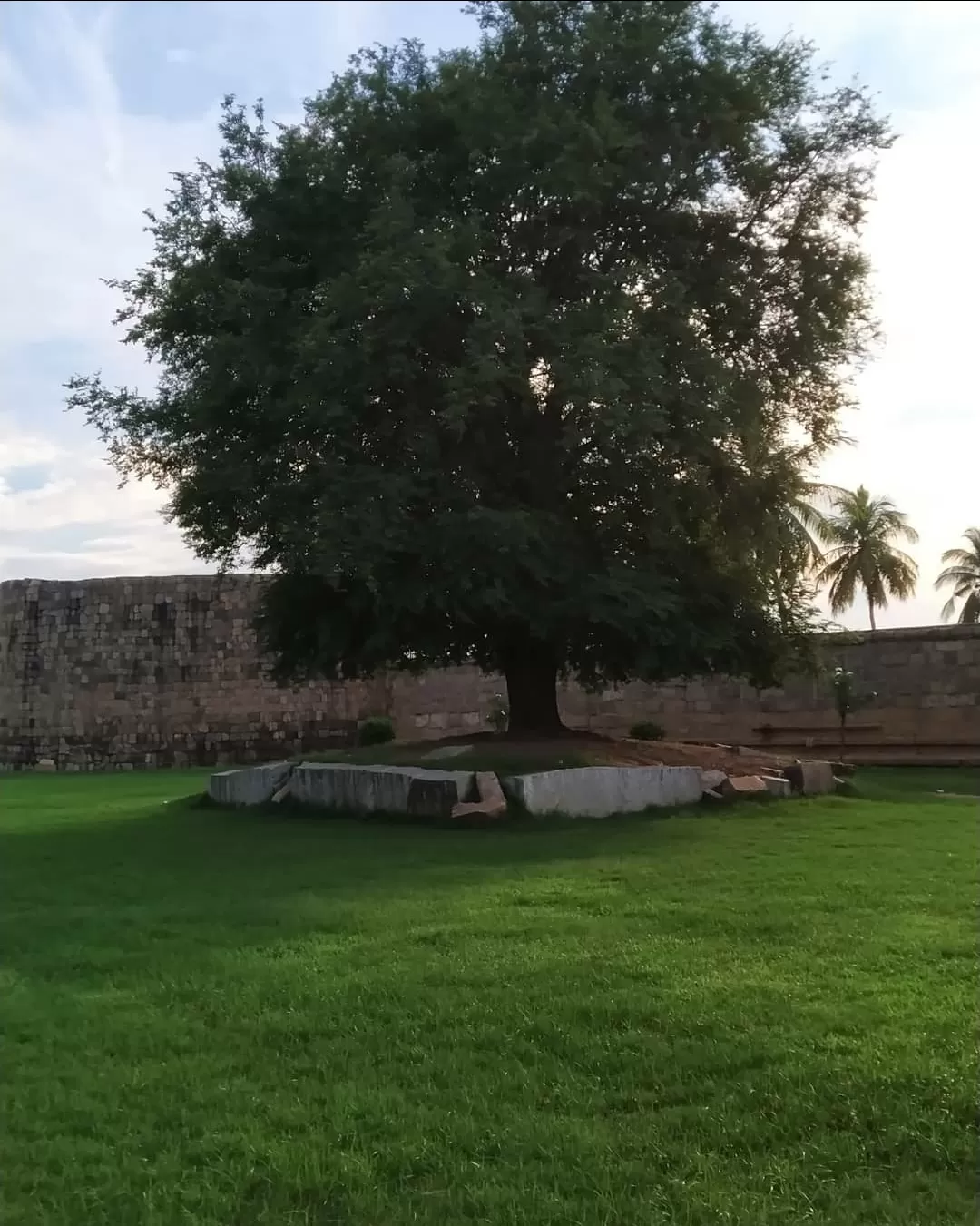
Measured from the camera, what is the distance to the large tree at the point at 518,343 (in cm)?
1030

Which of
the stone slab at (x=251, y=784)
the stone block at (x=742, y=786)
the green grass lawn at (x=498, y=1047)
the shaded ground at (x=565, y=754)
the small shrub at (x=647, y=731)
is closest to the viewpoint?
the green grass lawn at (x=498, y=1047)

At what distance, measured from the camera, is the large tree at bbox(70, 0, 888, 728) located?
1030cm

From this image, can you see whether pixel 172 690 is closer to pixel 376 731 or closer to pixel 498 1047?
pixel 376 731

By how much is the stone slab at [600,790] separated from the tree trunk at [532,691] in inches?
92.4

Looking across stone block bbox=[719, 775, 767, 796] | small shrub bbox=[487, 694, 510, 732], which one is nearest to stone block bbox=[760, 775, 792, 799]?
stone block bbox=[719, 775, 767, 796]

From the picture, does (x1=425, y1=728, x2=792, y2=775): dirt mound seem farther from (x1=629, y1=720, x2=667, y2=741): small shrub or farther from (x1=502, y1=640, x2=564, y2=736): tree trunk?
(x1=629, y1=720, x2=667, y2=741): small shrub

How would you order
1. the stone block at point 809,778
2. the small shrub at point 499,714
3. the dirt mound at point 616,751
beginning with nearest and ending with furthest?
the dirt mound at point 616,751 → the stone block at point 809,778 → the small shrub at point 499,714

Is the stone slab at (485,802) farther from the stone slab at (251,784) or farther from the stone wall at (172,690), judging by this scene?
the stone wall at (172,690)

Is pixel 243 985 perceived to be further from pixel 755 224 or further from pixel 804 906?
pixel 755 224

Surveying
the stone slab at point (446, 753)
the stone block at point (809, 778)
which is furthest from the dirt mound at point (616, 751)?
the stone block at point (809, 778)

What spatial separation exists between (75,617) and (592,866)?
801 inches

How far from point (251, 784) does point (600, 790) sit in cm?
405

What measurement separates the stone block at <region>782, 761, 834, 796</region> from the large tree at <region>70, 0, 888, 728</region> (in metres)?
1.39

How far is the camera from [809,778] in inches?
457
